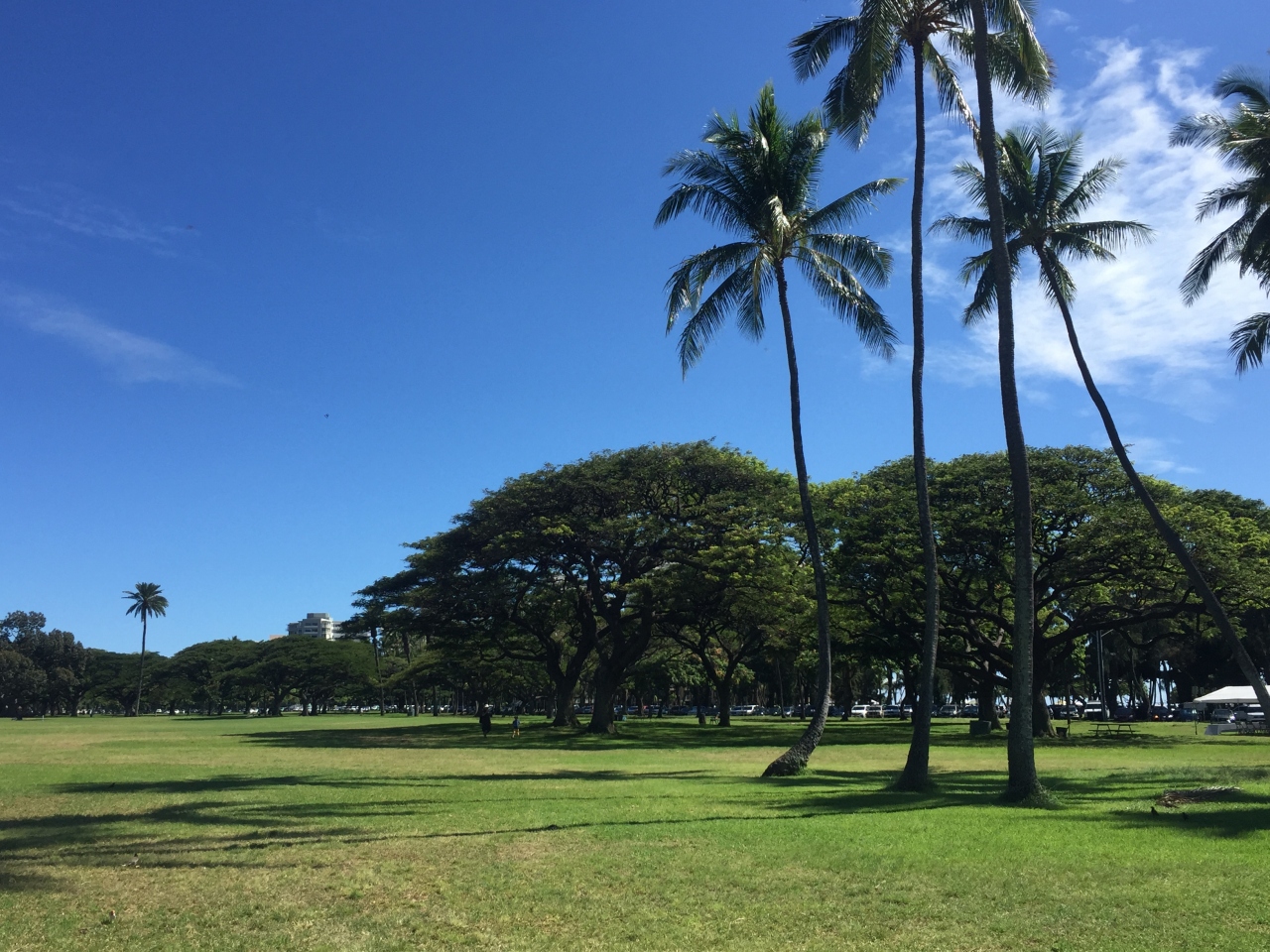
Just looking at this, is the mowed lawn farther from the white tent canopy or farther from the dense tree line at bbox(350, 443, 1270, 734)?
the white tent canopy

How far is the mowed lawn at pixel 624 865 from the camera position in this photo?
740 cm

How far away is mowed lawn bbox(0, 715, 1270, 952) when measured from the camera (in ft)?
24.3

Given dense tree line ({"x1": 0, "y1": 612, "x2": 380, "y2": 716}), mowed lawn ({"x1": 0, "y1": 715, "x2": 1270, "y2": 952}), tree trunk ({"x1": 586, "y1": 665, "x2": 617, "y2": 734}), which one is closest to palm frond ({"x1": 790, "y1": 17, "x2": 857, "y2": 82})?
mowed lawn ({"x1": 0, "y1": 715, "x2": 1270, "y2": 952})

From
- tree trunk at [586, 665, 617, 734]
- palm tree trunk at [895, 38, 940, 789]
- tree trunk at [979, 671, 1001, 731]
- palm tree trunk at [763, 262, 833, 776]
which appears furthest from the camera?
tree trunk at [979, 671, 1001, 731]

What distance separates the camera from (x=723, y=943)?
7.06 m

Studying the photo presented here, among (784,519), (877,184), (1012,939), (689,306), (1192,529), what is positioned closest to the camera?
(1012,939)

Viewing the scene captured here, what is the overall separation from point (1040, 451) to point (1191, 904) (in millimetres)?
33466

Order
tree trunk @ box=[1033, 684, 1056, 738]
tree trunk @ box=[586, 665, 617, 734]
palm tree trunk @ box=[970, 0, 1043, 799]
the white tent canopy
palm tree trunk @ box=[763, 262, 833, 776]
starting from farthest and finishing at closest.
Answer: the white tent canopy → tree trunk @ box=[586, 665, 617, 734] → tree trunk @ box=[1033, 684, 1056, 738] → palm tree trunk @ box=[763, 262, 833, 776] → palm tree trunk @ box=[970, 0, 1043, 799]

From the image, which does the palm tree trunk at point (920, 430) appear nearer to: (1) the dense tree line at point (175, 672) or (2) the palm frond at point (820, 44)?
(2) the palm frond at point (820, 44)

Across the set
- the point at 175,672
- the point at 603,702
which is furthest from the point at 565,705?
the point at 175,672

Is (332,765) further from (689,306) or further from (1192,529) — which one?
(1192,529)

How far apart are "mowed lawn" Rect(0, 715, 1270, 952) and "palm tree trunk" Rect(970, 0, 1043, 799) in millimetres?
1206

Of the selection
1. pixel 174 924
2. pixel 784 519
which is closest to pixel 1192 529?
pixel 784 519

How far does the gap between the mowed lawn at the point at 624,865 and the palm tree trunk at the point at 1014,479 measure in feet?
3.96
